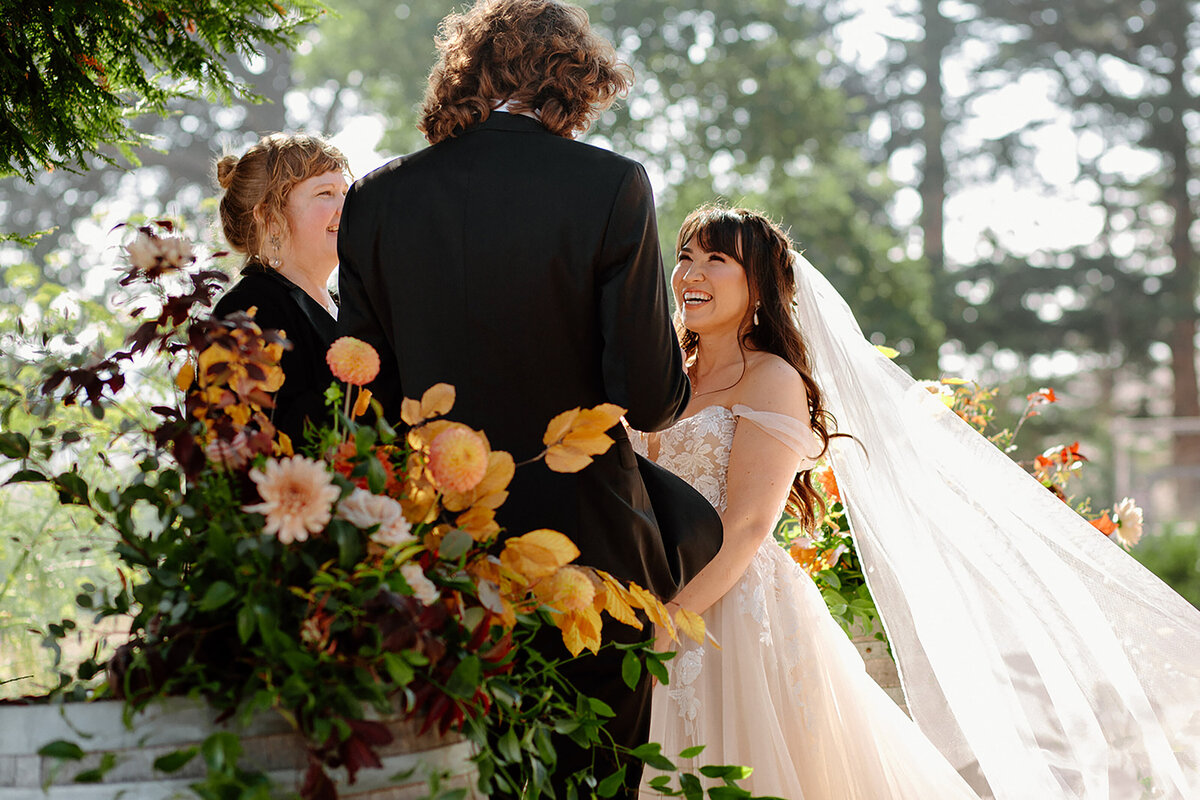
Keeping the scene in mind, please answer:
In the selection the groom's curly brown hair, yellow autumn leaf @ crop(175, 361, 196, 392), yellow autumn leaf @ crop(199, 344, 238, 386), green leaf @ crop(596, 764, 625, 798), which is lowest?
green leaf @ crop(596, 764, 625, 798)

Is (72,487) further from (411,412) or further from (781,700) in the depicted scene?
(781,700)

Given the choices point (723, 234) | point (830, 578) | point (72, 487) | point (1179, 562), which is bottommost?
point (1179, 562)

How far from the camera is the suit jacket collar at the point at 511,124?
1806mm

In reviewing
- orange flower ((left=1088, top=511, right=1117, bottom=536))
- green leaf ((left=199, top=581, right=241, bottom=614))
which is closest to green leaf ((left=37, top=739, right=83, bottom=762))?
green leaf ((left=199, top=581, right=241, bottom=614))

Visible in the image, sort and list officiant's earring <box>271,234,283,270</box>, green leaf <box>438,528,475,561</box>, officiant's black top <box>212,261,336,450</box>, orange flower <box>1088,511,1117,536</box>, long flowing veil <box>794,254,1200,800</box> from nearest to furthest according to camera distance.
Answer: green leaf <box>438,528,475,561</box>
officiant's black top <box>212,261,336,450</box>
officiant's earring <box>271,234,283,270</box>
long flowing veil <box>794,254,1200,800</box>
orange flower <box>1088,511,1117,536</box>

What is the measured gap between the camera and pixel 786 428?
2.65 metres

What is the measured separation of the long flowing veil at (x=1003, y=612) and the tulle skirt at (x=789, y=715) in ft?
0.52

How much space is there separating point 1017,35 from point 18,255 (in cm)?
1547

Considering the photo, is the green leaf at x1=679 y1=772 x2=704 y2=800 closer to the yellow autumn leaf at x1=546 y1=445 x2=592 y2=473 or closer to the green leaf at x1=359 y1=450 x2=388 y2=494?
the yellow autumn leaf at x1=546 y1=445 x2=592 y2=473

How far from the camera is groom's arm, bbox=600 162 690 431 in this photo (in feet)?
5.64

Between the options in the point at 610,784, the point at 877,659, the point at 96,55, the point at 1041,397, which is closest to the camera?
the point at 610,784

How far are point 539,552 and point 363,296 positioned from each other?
0.80 metres

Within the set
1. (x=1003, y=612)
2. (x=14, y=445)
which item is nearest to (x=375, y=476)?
(x=14, y=445)

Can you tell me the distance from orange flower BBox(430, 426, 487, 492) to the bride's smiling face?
1775 millimetres
